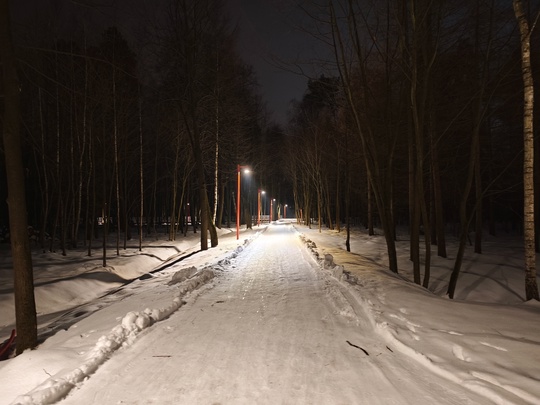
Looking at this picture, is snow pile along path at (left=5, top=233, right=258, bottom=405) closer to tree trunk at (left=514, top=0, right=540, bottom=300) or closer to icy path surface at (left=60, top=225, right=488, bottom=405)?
icy path surface at (left=60, top=225, right=488, bottom=405)

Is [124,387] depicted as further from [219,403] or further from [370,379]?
[370,379]

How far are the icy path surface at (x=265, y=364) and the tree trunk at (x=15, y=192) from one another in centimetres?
155

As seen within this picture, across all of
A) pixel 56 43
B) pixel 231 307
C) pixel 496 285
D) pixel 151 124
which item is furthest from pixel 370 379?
pixel 151 124

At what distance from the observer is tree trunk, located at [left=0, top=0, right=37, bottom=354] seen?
459 cm

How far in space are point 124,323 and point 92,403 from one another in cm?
206

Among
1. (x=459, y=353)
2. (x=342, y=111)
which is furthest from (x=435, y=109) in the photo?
(x=459, y=353)

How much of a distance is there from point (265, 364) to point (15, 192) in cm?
405

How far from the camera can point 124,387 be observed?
354cm

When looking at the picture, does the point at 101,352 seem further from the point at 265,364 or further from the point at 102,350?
the point at 265,364

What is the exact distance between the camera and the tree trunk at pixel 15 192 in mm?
4586

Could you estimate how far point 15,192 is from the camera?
15.2 feet

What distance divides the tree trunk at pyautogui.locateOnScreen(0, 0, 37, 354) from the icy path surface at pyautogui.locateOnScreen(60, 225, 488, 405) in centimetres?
155

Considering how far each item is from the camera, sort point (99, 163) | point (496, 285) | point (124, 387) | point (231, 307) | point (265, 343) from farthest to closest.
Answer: point (99, 163) < point (496, 285) < point (231, 307) < point (265, 343) < point (124, 387)

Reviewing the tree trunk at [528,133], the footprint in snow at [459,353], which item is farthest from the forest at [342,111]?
the footprint in snow at [459,353]
